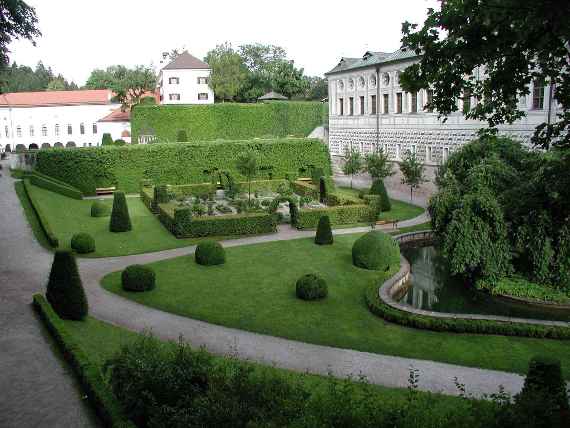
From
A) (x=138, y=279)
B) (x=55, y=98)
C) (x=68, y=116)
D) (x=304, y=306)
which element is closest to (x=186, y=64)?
(x=68, y=116)

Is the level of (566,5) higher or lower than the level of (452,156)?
higher

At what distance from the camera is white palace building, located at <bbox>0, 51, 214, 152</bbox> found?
65125 millimetres

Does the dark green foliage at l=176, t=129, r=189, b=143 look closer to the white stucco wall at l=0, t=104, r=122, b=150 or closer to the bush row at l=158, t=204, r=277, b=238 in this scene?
the white stucco wall at l=0, t=104, r=122, b=150

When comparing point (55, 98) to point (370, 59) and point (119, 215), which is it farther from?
point (119, 215)

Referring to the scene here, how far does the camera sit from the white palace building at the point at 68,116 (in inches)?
2564

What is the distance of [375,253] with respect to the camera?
19328 mm

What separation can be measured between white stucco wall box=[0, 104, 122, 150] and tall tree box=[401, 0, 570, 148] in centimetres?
6478

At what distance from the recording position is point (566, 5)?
18.1ft

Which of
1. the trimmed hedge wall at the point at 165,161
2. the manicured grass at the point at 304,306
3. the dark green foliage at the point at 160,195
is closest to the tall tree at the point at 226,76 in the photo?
the trimmed hedge wall at the point at 165,161

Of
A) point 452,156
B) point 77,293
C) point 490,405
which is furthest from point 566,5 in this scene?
point 452,156

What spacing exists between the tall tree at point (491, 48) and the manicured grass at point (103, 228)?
17152 millimetres

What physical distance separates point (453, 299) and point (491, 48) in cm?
1283

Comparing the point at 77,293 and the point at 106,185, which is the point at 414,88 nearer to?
the point at 77,293

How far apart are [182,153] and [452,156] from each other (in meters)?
20.6
